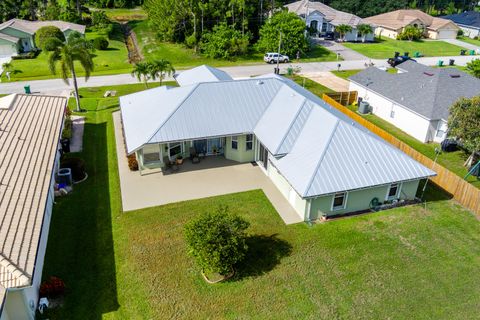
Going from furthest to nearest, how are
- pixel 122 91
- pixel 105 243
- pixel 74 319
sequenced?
pixel 122 91, pixel 105 243, pixel 74 319

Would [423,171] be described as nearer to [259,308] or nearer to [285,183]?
[285,183]

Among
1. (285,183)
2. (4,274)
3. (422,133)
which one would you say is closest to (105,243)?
(4,274)

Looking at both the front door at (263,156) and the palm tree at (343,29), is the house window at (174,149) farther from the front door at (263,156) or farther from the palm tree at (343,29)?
the palm tree at (343,29)

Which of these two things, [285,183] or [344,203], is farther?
[285,183]

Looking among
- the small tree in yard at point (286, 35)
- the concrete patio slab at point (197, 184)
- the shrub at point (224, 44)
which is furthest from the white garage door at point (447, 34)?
the concrete patio slab at point (197, 184)

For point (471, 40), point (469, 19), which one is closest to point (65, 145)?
point (471, 40)

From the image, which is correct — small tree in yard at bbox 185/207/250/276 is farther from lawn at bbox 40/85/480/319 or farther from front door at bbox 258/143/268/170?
front door at bbox 258/143/268/170

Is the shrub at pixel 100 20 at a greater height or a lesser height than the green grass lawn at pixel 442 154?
greater
